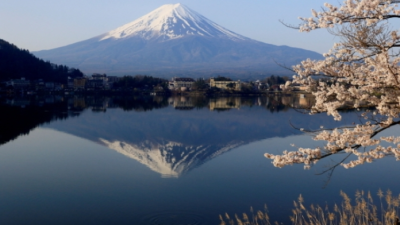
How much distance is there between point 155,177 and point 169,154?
1960 mm

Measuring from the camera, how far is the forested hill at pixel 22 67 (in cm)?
3469

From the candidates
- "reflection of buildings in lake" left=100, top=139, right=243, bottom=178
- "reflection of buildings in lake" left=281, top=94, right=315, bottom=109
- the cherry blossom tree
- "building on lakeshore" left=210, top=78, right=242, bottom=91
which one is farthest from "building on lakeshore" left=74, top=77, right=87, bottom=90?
the cherry blossom tree

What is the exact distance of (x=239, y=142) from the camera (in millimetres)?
8844

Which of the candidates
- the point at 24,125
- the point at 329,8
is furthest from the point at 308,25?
the point at 24,125

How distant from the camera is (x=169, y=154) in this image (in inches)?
297

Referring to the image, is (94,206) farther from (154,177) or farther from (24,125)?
(24,125)

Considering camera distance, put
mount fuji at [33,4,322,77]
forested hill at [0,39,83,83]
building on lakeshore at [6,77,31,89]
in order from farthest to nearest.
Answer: mount fuji at [33,4,322,77], forested hill at [0,39,83,83], building on lakeshore at [6,77,31,89]

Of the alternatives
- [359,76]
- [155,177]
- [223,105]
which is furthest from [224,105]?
[359,76]

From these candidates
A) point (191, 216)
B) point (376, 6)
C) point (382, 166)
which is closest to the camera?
point (376, 6)

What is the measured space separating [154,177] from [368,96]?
146 inches

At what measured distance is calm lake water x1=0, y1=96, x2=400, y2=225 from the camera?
4.17m

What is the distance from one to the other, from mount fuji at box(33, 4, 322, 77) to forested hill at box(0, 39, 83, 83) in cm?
2300

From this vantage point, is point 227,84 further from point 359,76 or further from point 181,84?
point 359,76

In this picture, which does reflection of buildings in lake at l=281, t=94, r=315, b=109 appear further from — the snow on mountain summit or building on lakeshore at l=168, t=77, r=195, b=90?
the snow on mountain summit
